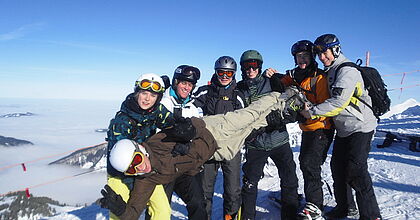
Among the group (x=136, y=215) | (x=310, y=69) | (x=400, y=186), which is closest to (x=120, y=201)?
(x=136, y=215)

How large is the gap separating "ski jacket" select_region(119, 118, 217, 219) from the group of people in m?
0.01

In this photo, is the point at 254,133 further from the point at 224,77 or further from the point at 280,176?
the point at 224,77

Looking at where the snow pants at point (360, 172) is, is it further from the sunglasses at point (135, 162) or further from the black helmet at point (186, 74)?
the sunglasses at point (135, 162)

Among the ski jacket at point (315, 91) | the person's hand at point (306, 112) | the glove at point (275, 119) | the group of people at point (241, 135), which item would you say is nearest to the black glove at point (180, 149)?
the group of people at point (241, 135)

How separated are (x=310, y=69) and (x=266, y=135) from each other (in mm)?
1295

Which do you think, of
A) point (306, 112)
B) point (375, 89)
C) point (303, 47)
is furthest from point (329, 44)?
point (306, 112)

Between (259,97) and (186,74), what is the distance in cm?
136

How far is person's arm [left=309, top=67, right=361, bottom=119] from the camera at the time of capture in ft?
10.2

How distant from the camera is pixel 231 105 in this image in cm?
416

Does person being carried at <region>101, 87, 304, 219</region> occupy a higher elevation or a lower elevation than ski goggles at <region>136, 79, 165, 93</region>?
lower

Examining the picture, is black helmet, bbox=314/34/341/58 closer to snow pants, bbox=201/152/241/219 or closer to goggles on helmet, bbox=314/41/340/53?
goggles on helmet, bbox=314/41/340/53

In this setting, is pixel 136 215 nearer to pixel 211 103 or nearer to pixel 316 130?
pixel 211 103

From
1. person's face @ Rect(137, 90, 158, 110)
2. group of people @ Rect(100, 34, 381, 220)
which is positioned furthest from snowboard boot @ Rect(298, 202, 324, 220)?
person's face @ Rect(137, 90, 158, 110)

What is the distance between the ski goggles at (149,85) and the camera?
358 cm
